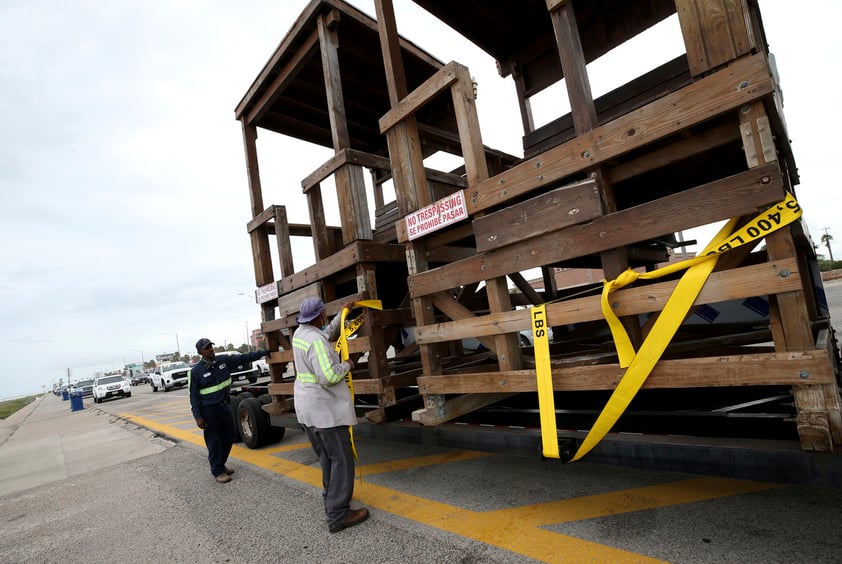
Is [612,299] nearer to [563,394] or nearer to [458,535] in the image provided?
[458,535]

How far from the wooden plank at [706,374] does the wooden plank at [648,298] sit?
0.93ft

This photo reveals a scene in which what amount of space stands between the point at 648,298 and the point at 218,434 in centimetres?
502

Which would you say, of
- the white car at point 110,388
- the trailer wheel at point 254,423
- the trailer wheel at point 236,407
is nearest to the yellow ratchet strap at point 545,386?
the trailer wheel at point 254,423

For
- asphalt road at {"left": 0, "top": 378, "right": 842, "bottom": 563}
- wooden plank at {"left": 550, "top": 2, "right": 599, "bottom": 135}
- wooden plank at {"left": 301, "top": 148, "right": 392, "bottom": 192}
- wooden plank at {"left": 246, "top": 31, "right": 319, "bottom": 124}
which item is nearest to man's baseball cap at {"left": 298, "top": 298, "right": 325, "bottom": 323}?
wooden plank at {"left": 301, "top": 148, "right": 392, "bottom": 192}

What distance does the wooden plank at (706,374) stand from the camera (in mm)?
1934

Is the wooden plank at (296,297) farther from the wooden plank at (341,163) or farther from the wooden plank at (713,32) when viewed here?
the wooden plank at (713,32)

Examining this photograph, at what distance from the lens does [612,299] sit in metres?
2.47

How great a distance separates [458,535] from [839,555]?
6.50ft

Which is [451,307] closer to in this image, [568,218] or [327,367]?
[327,367]

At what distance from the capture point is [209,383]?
5551 mm

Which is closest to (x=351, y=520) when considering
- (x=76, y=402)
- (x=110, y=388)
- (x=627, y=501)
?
(x=627, y=501)

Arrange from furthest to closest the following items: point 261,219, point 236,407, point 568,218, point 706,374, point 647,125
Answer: point 236,407 → point 261,219 → point 568,218 → point 647,125 → point 706,374

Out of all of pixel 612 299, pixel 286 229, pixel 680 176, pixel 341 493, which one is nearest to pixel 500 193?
pixel 612 299

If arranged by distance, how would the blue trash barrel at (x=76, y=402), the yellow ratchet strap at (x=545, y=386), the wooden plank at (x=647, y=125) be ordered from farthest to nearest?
the blue trash barrel at (x=76, y=402) < the yellow ratchet strap at (x=545, y=386) < the wooden plank at (x=647, y=125)
